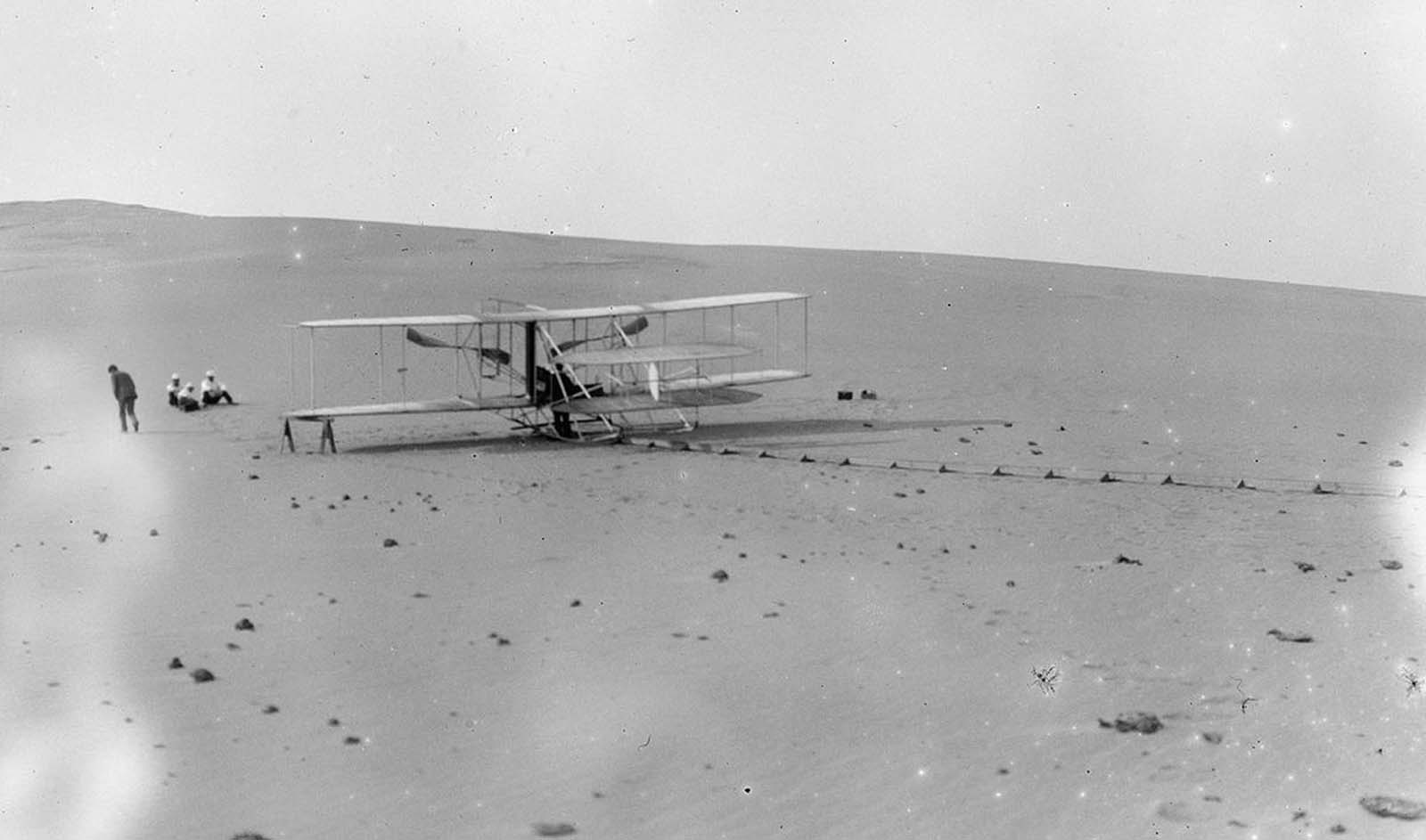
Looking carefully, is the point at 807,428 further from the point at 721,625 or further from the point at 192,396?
the point at 721,625

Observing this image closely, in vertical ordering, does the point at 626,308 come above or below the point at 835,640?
above

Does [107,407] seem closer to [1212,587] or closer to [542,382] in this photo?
[542,382]

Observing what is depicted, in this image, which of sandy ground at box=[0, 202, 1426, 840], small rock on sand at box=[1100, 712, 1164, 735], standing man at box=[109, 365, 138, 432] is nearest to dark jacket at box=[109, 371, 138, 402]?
standing man at box=[109, 365, 138, 432]

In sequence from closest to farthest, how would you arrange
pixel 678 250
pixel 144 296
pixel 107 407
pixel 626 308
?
pixel 626 308 → pixel 107 407 → pixel 144 296 → pixel 678 250

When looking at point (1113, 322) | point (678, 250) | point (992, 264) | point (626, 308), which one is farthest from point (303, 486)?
point (992, 264)

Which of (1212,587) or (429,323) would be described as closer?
(1212,587)

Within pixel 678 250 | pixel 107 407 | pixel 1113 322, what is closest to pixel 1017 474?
pixel 107 407

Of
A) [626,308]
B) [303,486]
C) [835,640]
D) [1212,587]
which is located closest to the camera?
[835,640]
